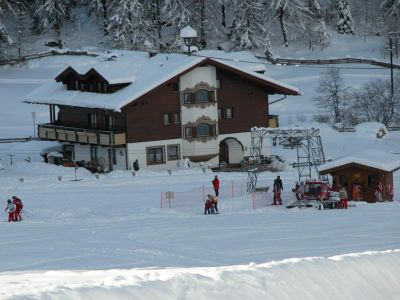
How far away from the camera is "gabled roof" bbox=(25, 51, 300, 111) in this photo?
5712 cm

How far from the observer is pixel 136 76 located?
58.9 m

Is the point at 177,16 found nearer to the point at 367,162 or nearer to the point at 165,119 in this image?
the point at 165,119

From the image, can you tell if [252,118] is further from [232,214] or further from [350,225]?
[350,225]

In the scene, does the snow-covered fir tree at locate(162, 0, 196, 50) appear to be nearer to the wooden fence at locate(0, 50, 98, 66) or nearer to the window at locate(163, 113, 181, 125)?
the wooden fence at locate(0, 50, 98, 66)

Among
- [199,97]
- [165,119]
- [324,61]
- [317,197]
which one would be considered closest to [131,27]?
[324,61]

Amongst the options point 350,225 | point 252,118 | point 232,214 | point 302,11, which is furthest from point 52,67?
point 350,225

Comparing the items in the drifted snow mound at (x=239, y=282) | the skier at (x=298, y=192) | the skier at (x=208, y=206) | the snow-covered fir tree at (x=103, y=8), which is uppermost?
the snow-covered fir tree at (x=103, y=8)

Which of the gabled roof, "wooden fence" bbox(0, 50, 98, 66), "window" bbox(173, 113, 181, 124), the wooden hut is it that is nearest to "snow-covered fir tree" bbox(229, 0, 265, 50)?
"wooden fence" bbox(0, 50, 98, 66)

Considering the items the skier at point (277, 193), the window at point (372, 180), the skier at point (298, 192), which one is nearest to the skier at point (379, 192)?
the window at point (372, 180)

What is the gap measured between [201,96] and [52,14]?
107 feet

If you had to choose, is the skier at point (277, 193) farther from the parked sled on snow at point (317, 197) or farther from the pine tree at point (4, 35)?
the pine tree at point (4, 35)

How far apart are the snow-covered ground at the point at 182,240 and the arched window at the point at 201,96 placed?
16.4 ft

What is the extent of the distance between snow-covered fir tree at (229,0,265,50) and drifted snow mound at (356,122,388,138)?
954 inches

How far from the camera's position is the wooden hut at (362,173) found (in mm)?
42688
